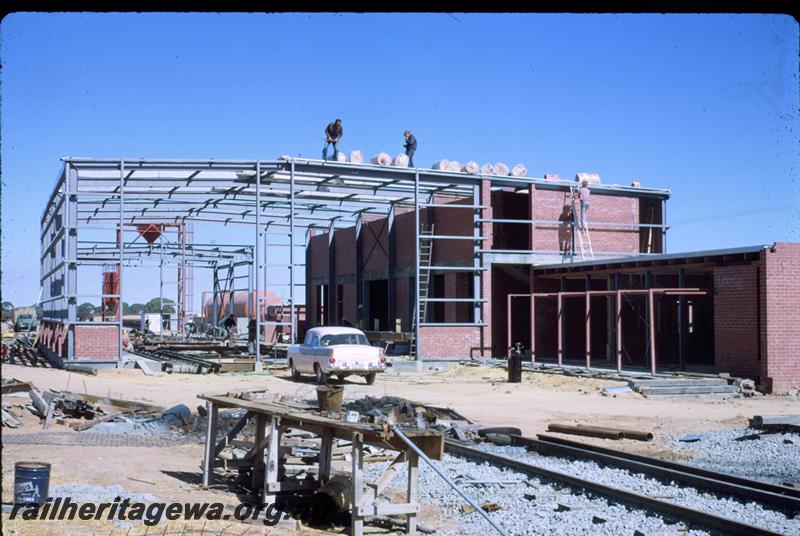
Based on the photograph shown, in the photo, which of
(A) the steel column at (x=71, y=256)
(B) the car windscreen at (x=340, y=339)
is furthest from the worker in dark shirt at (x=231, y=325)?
(B) the car windscreen at (x=340, y=339)

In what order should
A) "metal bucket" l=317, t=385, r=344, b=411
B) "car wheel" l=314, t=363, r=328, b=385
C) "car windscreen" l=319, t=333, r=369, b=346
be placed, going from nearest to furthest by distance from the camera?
1. "metal bucket" l=317, t=385, r=344, b=411
2. "car wheel" l=314, t=363, r=328, b=385
3. "car windscreen" l=319, t=333, r=369, b=346

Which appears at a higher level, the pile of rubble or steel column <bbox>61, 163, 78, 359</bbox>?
steel column <bbox>61, 163, 78, 359</bbox>

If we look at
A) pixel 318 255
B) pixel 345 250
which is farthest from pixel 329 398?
pixel 318 255

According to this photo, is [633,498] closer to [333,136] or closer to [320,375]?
[320,375]

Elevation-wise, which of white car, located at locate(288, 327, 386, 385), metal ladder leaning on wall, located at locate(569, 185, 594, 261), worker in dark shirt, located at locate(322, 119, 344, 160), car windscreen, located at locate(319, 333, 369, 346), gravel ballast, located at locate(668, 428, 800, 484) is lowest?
gravel ballast, located at locate(668, 428, 800, 484)

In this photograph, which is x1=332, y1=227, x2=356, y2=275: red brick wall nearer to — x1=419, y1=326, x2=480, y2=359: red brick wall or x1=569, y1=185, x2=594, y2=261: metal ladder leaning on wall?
x1=419, y1=326, x2=480, y2=359: red brick wall

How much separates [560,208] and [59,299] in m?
19.6

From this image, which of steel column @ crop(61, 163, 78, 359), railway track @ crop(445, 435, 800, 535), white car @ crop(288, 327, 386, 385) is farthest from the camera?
steel column @ crop(61, 163, 78, 359)

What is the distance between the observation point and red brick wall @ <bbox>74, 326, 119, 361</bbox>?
97.5 ft

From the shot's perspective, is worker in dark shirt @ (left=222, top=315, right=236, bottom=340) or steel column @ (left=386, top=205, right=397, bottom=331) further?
worker in dark shirt @ (left=222, top=315, right=236, bottom=340)

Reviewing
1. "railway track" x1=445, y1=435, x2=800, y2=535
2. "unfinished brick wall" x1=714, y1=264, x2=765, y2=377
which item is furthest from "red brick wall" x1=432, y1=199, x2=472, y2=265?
"railway track" x1=445, y1=435, x2=800, y2=535

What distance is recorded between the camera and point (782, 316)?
23.6 metres

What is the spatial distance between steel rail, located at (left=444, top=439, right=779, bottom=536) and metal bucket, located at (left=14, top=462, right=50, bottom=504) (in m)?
6.25

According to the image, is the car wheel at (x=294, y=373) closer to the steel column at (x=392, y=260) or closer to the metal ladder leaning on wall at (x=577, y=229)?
the steel column at (x=392, y=260)
